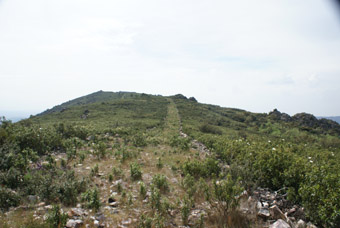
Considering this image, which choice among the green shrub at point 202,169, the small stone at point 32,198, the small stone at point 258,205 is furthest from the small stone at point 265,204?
the small stone at point 32,198

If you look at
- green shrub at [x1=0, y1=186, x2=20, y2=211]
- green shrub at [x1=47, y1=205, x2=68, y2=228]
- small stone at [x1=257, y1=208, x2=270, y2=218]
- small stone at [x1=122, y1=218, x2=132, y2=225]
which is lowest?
small stone at [x1=122, y1=218, x2=132, y2=225]

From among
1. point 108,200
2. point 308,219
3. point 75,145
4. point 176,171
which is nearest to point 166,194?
point 108,200

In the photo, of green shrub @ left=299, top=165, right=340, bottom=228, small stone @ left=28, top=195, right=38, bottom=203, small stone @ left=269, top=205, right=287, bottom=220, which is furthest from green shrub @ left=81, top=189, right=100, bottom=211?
green shrub @ left=299, top=165, right=340, bottom=228

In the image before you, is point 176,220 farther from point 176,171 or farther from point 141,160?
point 141,160

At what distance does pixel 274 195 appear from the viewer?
6.09 metres

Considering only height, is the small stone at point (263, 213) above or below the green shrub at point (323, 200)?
below

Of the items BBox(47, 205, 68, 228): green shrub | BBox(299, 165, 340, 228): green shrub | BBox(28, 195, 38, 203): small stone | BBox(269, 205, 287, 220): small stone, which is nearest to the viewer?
BBox(299, 165, 340, 228): green shrub

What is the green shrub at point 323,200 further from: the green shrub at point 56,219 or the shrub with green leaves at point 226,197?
the green shrub at point 56,219

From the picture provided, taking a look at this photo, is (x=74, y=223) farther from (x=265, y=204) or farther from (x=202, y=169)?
(x=202, y=169)

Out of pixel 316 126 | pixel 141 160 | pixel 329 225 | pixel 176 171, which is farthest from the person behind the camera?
pixel 316 126

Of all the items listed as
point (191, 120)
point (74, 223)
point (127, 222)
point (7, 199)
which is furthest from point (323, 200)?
point (191, 120)

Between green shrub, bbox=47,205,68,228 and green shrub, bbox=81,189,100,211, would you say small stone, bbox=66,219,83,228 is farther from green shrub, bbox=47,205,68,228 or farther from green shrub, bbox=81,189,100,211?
green shrub, bbox=81,189,100,211

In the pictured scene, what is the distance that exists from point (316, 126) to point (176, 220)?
73.5 meters

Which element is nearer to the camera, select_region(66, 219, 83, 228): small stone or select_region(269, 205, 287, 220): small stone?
select_region(66, 219, 83, 228): small stone
